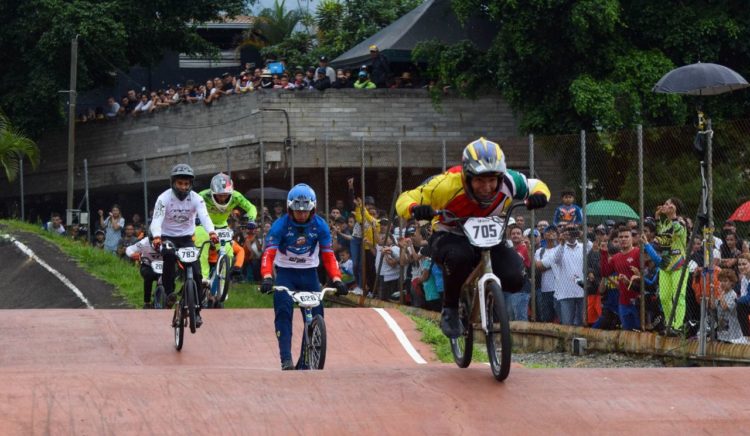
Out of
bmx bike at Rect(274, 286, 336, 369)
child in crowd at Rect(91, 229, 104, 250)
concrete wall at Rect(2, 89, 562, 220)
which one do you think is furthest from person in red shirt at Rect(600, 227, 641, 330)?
child in crowd at Rect(91, 229, 104, 250)

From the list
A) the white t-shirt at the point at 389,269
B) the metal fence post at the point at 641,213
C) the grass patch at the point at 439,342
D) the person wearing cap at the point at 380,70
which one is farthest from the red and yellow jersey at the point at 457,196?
the person wearing cap at the point at 380,70

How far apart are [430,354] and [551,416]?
6.47m

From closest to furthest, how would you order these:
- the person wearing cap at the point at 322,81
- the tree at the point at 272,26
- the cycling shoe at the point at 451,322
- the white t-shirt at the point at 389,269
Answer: the cycling shoe at the point at 451,322 → the white t-shirt at the point at 389,269 → the person wearing cap at the point at 322,81 → the tree at the point at 272,26

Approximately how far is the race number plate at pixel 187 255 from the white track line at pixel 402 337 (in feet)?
8.89

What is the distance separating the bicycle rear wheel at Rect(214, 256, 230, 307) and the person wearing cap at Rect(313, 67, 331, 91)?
15812 mm

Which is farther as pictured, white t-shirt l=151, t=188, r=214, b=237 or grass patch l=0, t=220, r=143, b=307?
grass patch l=0, t=220, r=143, b=307

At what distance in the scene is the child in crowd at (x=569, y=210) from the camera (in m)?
17.5

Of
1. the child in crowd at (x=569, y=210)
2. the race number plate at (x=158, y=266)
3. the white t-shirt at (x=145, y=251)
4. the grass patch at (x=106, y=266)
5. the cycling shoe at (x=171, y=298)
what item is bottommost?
the grass patch at (x=106, y=266)

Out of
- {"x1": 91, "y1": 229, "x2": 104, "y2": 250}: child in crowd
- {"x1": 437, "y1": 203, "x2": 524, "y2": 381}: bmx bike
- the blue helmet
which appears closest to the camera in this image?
{"x1": 437, "y1": 203, "x2": 524, "y2": 381}: bmx bike

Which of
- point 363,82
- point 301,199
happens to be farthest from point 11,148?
point 301,199

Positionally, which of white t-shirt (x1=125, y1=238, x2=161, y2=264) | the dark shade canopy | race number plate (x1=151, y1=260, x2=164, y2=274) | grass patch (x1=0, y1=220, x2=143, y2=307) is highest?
the dark shade canopy

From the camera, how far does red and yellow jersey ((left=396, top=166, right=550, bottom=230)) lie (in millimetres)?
10367

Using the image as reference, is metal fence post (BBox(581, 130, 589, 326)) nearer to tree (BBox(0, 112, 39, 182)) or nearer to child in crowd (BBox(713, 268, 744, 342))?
child in crowd (BBox(713, 268, 744, 342))

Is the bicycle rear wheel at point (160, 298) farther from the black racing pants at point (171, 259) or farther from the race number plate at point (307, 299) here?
the race number plate at point (307, 299)
